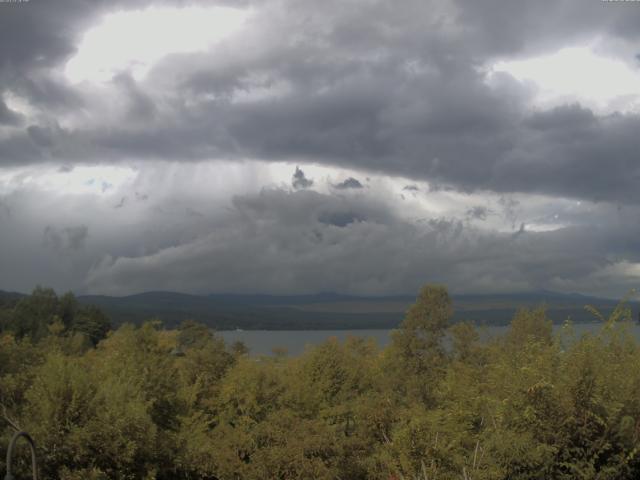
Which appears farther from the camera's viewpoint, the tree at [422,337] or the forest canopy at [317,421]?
the tree at [422,337]

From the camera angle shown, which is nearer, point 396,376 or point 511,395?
point 511,395

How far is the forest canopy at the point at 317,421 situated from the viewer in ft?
56.5

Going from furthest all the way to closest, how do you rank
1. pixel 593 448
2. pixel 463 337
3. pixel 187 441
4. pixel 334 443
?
pixel 463 337, pixel 187 441, pixel 334 443, pixel 593 448

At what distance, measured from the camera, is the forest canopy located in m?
17.2

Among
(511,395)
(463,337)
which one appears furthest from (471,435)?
(463,337)

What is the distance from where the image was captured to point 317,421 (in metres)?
26.7

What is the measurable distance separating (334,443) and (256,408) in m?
8.60

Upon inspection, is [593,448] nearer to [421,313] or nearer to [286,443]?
[286,443]

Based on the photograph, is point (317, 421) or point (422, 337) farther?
point (422, 337)

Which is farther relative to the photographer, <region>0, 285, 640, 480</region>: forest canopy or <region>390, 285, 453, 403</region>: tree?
<region>390, 285, 453, 403</region>: tree

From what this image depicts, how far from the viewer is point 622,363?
744 inches

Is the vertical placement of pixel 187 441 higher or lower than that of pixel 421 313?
lower

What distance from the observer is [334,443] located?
75.0ft

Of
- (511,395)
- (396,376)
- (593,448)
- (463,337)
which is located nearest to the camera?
(593,448)
